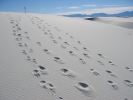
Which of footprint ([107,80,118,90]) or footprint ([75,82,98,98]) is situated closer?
footprint ([75,82,98,98])

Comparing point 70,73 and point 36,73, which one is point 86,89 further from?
point 36,73

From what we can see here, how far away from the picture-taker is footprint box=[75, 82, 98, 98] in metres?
2.54

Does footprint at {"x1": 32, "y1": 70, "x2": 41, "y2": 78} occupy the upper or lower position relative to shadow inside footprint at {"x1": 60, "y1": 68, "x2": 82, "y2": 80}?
lower

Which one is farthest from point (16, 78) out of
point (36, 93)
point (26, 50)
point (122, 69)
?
point (122, 69)

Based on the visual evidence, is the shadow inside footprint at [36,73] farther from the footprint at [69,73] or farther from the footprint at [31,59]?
the footprint at [69,73]

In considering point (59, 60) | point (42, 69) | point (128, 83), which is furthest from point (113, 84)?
point (42, 69)

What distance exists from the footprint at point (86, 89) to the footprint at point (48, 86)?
0.54m

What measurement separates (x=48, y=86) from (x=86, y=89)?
835 mm

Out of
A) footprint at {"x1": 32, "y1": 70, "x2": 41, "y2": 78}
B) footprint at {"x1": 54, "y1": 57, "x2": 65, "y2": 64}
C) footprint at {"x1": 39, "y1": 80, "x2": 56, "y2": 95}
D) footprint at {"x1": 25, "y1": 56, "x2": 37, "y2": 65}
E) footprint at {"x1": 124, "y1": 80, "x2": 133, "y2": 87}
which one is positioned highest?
footprint at {"x1": 54, "y1": 57, "x2": 65, "y2": 64}

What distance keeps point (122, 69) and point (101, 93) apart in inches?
58.1

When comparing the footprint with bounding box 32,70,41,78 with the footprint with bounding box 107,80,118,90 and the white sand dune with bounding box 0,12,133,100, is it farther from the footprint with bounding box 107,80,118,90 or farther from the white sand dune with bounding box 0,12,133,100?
the footprint with bounding box 107,80,118,90

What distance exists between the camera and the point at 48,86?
2578mm

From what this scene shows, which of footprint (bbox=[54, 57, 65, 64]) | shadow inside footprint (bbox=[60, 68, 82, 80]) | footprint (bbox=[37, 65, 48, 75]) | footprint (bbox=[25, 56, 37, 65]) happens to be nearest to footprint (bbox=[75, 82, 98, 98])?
shadow inside footprint (bbox=[60, 68, 82, 80])

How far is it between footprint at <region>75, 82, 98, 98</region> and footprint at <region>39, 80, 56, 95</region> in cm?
54
